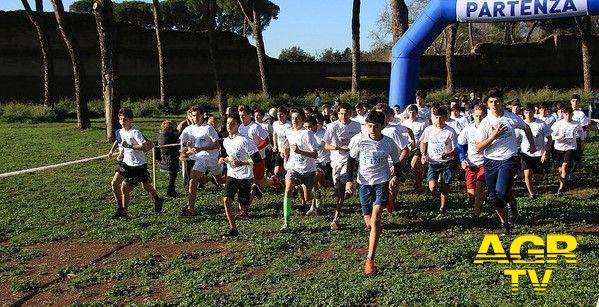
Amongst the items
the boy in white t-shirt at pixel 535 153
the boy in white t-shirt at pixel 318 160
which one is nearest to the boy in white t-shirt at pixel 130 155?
the boy in white t-shirt at pixel 318 160

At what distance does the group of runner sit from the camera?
7824 millimetres

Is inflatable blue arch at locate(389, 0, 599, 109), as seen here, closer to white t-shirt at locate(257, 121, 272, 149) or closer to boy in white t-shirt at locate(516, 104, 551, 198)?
boy in white t-shirt at locate(516, 104, 551, 198)

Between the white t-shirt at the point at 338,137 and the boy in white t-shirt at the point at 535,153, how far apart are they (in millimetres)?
2992

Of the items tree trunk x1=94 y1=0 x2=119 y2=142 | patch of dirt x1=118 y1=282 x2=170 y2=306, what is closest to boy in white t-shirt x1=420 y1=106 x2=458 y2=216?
patch of dirt x1=118 y1=282 x2=170 y2=306

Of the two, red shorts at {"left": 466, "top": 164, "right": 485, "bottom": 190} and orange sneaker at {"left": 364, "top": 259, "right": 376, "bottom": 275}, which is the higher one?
red shorts at {"left": 466, "top": 164, "right": 485, "bottom": 190}

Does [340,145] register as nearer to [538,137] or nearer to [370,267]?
[370,267]

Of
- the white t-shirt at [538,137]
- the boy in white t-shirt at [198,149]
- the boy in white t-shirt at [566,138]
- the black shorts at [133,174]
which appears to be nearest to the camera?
the black shorts at [133,174]

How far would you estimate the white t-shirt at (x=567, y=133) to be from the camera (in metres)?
Result: 12.2

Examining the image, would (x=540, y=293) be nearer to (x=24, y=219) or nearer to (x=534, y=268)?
(x=534, y=268)

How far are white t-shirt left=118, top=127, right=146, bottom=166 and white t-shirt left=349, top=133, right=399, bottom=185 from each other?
399 cm

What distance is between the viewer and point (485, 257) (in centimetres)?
745

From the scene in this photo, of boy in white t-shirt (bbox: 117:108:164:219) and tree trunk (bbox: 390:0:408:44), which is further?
tree trunk (bbox: 390:0:408:44)

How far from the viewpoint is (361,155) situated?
7770mm

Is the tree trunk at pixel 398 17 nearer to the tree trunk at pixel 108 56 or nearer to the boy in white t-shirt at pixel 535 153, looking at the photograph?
the boy in white t-shirt at pixel 535 153
